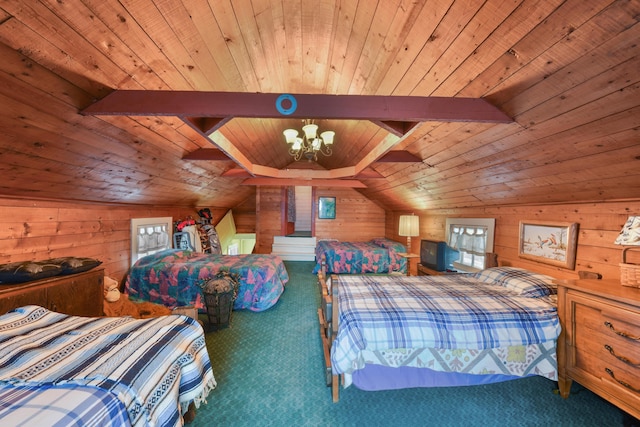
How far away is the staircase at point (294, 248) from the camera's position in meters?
6.48

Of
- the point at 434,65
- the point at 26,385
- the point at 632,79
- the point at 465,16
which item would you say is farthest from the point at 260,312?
the point at 632,79

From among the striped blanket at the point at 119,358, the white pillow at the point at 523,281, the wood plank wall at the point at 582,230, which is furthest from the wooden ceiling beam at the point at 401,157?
the striped blanket at the point at 119,358

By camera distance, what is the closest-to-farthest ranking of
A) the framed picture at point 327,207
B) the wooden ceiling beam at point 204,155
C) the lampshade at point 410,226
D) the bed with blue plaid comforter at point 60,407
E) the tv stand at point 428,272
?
the bed with blue plaid comforter at point 60,407
the wooden ceiling beam at point 204,155
the tv stand at point 428,272
the lampshade at point 410,226
the framed picture at point 327,207

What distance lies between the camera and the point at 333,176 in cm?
433

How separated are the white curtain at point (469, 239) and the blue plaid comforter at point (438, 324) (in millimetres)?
1334

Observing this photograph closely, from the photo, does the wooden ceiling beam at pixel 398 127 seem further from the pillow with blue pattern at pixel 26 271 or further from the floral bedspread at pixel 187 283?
the pillow with blue pattern at pixel 26 271

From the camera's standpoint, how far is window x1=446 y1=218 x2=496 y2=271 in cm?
319

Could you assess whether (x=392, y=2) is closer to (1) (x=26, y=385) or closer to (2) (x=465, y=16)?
(2) (x=465, y=16)

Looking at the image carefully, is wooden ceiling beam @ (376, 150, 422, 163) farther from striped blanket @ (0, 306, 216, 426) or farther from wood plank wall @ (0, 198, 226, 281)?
wood plank wall @ (0, 198, 226, 281)

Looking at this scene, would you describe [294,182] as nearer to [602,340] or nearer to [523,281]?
[523,281]

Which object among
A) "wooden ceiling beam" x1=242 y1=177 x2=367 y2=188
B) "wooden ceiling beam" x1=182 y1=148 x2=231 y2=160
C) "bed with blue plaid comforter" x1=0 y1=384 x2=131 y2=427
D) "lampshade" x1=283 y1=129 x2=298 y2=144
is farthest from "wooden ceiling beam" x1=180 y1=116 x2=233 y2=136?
"wooden ceiling beam" x1=242 y1=177 x2=367 y2=188

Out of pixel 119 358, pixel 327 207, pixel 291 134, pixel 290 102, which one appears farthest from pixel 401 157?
pixel 327 207

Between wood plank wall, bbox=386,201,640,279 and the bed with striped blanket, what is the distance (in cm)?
53

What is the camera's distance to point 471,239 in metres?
3.49
